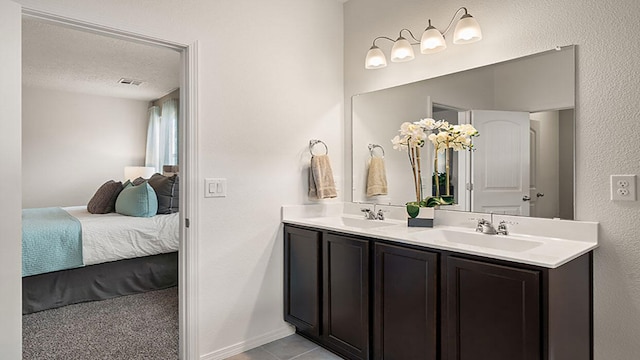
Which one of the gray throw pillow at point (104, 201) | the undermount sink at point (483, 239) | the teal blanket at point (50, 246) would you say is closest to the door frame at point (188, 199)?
the undermount sink at point (483, 239)

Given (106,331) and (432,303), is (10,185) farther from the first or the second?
(432,303)

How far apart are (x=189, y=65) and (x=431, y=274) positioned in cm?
177

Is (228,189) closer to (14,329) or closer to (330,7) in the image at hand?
(14,329)

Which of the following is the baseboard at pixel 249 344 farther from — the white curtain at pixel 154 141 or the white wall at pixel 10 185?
the white curtain at pixel 154 141

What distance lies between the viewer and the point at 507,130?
206 centimetres

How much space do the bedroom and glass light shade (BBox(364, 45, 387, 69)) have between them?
7.17 ft

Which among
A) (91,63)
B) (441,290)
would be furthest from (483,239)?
(91,63)

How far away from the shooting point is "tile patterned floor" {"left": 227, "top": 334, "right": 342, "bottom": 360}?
235cm

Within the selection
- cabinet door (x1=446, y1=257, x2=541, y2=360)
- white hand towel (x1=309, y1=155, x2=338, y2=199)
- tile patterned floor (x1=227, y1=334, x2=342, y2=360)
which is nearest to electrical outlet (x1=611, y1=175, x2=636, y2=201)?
cabinet door (x1=446, y1=257, x2=541, y2=360)

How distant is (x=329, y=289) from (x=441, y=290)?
2.62 feet

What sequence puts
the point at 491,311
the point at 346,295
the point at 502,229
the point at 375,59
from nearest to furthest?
1. the point at 491,311
2. the point at 502,229
3. the point at 346,295
4. the point at 375,59

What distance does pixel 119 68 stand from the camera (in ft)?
15.2

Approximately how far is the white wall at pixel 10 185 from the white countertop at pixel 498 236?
1492 millimetres

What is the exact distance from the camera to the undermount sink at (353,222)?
8.31 ft
